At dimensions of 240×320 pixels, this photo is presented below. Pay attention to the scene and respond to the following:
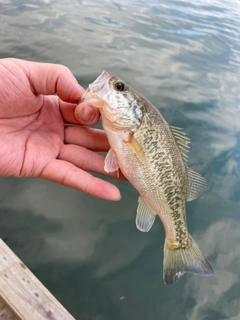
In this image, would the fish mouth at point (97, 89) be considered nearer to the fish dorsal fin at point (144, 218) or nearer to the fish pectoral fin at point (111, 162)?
the fish pectoral fin at point (111, 162)

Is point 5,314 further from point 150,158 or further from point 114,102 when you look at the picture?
point 114,102

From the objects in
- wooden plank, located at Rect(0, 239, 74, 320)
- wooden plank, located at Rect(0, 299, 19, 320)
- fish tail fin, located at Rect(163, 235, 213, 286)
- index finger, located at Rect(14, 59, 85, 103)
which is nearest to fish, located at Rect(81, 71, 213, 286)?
fish tail fin, located at Rect(163, 235, 213, 286)

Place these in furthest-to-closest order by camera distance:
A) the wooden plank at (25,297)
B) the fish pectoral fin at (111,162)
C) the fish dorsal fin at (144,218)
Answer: the fish dorsal fin at (144,218), the fish pectoral fin at (111,162), the wooden plank at (25,297)

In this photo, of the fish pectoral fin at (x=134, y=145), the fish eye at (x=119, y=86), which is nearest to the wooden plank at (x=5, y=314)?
the fish pectoral fin at (x=134, y=145)

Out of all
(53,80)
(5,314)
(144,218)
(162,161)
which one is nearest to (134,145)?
(162,161)

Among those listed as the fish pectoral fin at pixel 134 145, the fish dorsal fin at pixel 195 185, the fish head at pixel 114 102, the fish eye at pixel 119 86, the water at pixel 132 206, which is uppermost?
the fish eye at pixel 119 86

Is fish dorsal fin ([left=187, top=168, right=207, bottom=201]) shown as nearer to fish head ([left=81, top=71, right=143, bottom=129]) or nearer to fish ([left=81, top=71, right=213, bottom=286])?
fish ([left=81, top=71, right=213, bottom=286])
